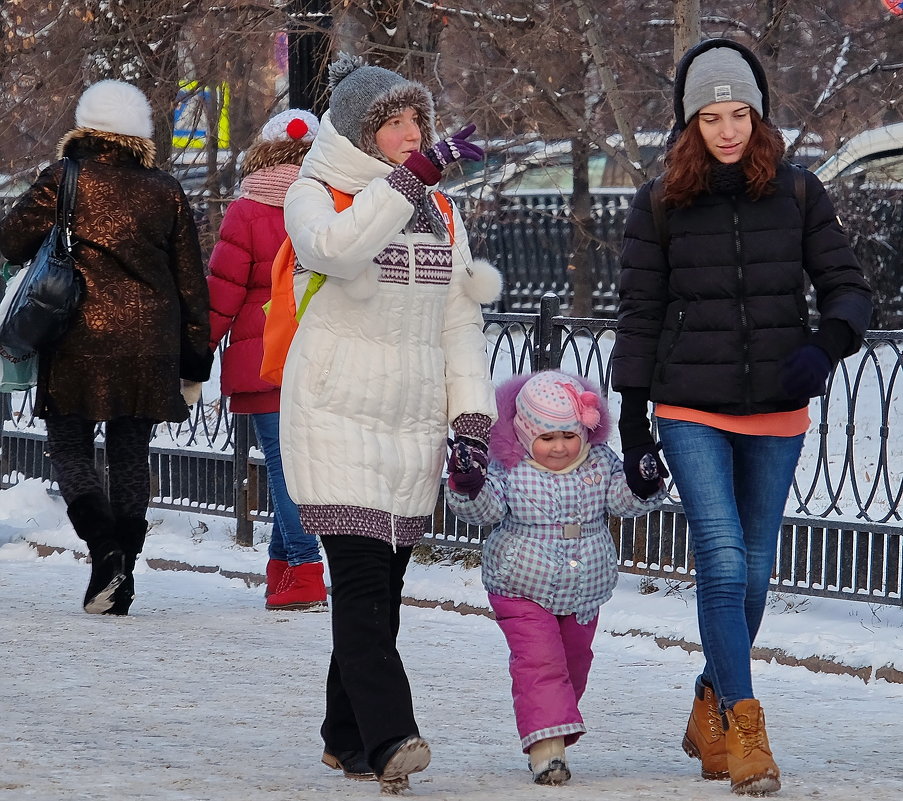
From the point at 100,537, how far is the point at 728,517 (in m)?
3.02

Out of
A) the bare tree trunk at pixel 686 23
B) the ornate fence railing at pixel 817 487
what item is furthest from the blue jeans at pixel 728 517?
the bare tree trunk at pixel 686 23

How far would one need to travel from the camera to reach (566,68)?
1127 cm

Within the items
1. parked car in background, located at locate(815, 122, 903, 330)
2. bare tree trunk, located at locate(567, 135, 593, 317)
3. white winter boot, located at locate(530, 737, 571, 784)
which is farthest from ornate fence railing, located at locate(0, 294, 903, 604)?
bare tree trunk, located at locate(567, 135, 593, 317)

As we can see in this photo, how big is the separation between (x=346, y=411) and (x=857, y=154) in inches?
389

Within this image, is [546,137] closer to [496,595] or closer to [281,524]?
[281,524]

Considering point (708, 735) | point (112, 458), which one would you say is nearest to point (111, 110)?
point (112, 458)

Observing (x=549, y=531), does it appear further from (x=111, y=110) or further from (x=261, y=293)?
(x=111, y=110)

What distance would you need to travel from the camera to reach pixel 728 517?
13.9 ft

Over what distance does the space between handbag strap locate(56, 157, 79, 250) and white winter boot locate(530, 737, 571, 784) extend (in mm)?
3016

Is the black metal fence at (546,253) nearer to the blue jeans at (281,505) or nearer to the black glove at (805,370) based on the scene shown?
the blue jeans at (281,505)

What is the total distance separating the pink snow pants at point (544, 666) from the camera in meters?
4.28

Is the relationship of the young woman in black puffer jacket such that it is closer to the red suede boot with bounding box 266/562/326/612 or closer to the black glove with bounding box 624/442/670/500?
the black glove with bounding box 624/442/670/500

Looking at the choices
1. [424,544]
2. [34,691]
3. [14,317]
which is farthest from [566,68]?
[34,691]

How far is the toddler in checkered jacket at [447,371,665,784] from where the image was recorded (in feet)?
14.2
